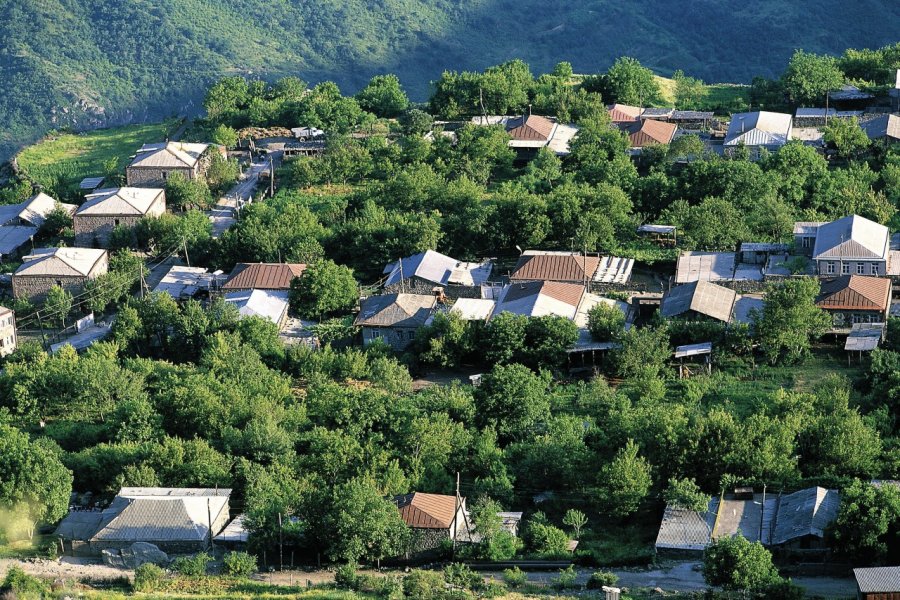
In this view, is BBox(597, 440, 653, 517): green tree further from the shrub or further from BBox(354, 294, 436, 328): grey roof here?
BBox(354, 294, 436, 328): grey roof

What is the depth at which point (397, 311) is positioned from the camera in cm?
5916

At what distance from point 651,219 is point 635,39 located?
72.7m

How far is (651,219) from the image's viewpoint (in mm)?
68000

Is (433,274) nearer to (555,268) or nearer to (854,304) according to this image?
(555,268)

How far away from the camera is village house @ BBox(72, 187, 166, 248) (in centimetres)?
7000

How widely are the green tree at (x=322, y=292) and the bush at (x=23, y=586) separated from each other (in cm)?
2130

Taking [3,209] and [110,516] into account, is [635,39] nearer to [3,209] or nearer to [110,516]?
[3,209]

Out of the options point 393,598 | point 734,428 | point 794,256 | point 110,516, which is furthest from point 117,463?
point 794,256

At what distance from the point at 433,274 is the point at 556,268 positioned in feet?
15.0

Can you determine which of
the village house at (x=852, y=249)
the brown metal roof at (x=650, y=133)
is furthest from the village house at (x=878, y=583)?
the brown metal roof at (x=650, y=133)

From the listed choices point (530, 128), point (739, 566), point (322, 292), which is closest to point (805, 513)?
point (739, 566)

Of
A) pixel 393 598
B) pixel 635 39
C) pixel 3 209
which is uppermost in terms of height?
pixel 393 598

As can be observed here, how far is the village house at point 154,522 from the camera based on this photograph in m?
44.9

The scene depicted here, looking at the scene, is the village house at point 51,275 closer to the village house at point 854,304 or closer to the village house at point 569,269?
the village house at point 569,269
